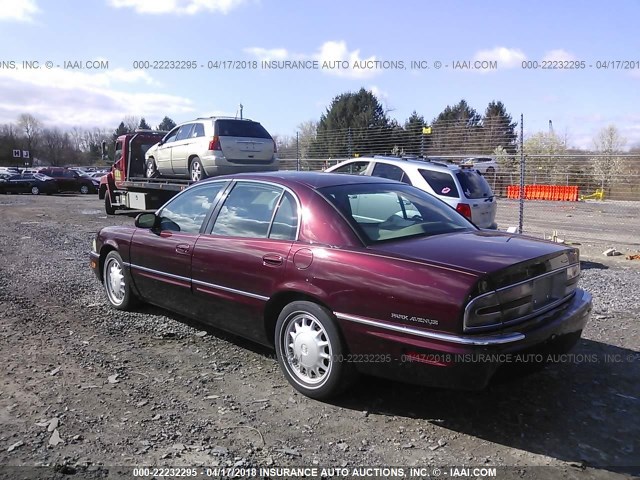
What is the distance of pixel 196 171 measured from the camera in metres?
11.6

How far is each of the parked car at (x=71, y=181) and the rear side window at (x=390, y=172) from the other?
87.5 ft

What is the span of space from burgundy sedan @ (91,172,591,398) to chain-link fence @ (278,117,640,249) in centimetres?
1231

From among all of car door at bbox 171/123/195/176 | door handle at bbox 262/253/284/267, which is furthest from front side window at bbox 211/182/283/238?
car door at bbox 171/123/195/176

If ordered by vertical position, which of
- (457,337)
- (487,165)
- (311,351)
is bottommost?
(311,351)

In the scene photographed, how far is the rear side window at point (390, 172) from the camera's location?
8.90 m

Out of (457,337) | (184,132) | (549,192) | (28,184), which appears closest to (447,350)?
(457,337)

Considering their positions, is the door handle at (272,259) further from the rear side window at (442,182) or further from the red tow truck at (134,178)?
the red tow truck at (134,178)

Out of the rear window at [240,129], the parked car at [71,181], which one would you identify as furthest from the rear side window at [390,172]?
the parked car at [71,181]

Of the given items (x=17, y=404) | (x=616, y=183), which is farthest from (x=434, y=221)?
(x=616, y=183)

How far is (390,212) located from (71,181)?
3219cm

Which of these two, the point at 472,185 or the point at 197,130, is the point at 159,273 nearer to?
the point at 472,185

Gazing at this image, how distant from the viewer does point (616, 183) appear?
2091 cm

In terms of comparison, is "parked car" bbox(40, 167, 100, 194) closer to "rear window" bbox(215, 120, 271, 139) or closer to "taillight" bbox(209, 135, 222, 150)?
"rear window" bbox(215, 120, 271, 139)

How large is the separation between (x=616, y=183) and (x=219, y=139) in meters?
16.9
